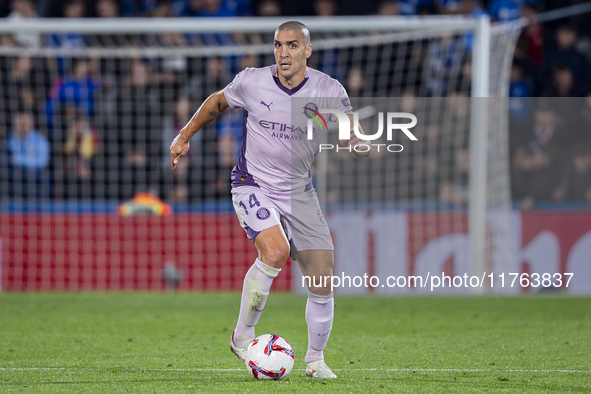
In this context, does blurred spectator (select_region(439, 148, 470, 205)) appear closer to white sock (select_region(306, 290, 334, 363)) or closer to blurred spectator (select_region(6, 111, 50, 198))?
blurred spectator (select_region(6, 111, 50, 198))

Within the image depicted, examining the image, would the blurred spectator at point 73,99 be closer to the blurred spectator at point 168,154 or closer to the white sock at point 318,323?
the blurred spectator at point 168,154

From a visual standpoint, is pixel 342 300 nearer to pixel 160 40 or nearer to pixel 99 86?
pixel 99 86

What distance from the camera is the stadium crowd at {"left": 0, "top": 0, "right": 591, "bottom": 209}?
1211 cm

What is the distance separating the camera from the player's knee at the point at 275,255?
521 cm

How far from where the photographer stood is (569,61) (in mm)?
13430

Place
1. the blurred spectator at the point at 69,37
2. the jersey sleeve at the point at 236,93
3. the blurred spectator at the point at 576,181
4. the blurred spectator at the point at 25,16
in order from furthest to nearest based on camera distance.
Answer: the blurred spectator at the point at 69,37, the blurred spectator at the point at 25,16, the blurred spectator at the point at 576,181, the jersey sleeve at the point at 236,93

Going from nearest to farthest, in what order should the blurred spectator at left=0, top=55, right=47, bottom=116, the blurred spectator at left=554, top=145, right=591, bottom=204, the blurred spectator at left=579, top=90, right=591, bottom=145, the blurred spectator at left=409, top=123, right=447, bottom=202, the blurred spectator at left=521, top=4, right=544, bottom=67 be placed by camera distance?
the blurred spectator at left=554, top=145, right=591, bottom=204 → the blurred spectator at left=409, top=123, right=447, bottom=202 → the blurred spectator at left=579, top=90, right=591, bottom=145 → the blurred spectator at left=0, top=55, right=47, bottom=116 → the blurred spectator at left=521, top=4, right=544, bottom=67

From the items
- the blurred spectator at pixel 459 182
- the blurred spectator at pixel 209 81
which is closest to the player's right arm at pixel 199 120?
the blurred spectator at pixel 459 182

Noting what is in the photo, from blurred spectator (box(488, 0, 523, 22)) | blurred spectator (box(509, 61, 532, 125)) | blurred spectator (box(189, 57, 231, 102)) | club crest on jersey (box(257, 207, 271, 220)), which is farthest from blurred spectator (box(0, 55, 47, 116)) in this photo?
club crest on jersey (box(257, 207, 271, 220))

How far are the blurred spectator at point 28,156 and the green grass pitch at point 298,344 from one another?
6.12 feet

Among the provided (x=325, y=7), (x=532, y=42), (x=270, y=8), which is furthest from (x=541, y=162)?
(x=270, y=8)

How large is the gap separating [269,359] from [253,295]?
1.28 feet

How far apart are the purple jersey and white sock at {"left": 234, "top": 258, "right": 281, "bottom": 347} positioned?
501 mm

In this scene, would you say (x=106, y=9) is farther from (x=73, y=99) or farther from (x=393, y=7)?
(x=393, y=7)
